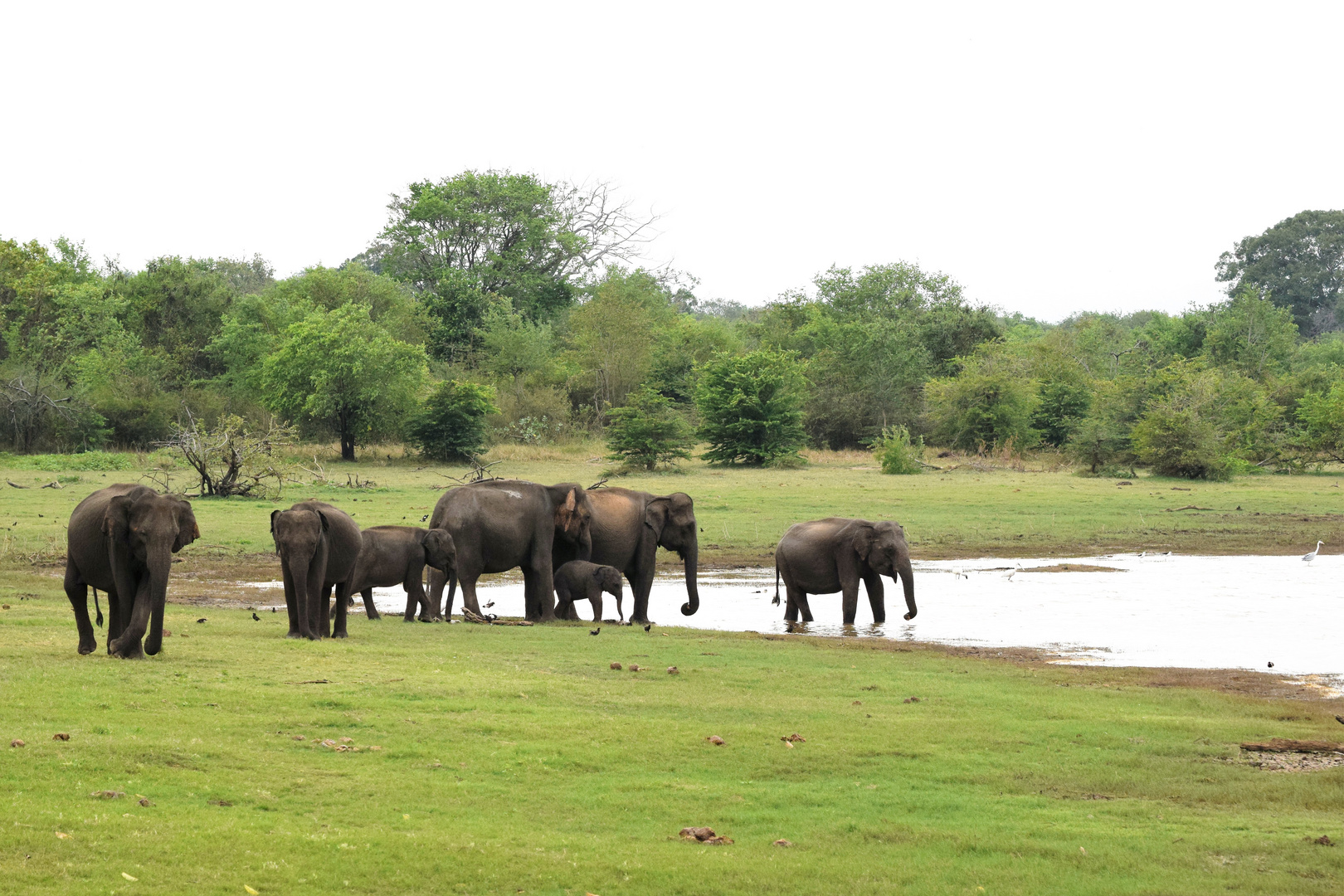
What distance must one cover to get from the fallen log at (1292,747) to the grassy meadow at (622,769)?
28cm

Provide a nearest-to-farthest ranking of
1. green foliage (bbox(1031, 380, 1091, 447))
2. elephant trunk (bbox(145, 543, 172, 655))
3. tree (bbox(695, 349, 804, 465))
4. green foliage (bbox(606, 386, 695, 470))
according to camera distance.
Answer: elephant trunk (bbox(145, 543, 172, 655)) < green foliage (bbox(606, 386, 695, 470)) < tree (bbox(695, 349, 804, 465)) < green foliage (bbox(1031, 380, 1091, 447))

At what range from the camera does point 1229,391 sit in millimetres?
54406

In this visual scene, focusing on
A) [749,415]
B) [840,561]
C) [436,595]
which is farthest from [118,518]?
[749,415]

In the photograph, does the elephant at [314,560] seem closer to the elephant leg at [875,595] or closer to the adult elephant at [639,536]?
the adult elephant at [639,536]

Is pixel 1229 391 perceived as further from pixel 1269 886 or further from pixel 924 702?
pixel 1269 886

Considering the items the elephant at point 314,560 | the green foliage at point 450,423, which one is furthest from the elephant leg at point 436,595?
the green foliage at point 450,423

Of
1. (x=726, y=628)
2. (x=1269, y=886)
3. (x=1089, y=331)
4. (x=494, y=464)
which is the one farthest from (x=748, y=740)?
(x=1089, y=331)

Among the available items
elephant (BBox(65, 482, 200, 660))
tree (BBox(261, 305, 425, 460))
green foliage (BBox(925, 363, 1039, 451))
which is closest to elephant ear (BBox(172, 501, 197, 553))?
elephant (BBox(65, 482, 200, 660))

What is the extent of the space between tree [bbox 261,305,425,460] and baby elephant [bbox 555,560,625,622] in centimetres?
3527

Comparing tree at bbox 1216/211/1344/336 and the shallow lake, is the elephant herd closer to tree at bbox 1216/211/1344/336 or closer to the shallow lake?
the shallow lake

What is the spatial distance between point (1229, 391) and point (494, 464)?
2927 centimetres

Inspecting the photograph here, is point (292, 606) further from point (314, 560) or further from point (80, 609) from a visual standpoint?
point (80, 609)

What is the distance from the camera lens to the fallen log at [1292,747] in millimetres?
10805

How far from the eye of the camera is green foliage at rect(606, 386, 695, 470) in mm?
48656
